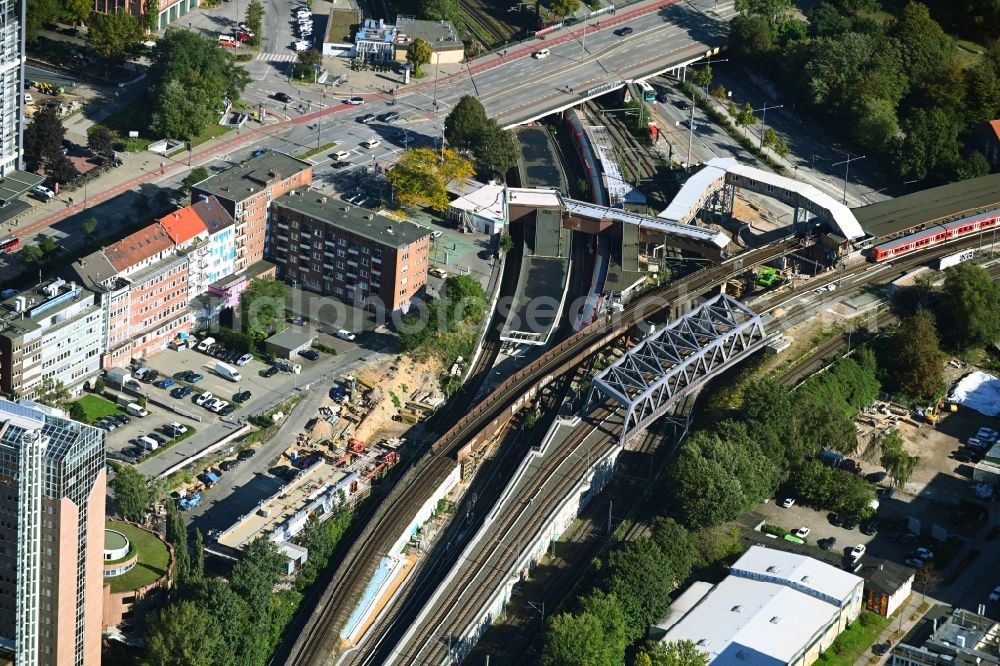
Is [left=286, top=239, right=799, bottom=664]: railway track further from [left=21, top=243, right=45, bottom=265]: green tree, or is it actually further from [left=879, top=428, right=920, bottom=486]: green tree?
[left=21, top=243, right=45, bottom=265]: green tree

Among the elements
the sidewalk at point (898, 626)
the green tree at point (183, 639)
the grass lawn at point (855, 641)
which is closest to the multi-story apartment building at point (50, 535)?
the green tree at point (183, 639)

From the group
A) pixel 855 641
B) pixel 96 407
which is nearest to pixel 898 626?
pixel 855 641

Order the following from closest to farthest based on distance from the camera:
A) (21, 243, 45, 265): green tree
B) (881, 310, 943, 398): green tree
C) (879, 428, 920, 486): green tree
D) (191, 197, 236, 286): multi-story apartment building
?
(879, 428, 920, 486): green tree, (881, 310, 943, 398): green tree, (21, 243, 45, 265): green tree, (191, 197, 236, 286): multi-story apartment building

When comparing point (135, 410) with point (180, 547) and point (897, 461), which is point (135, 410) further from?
point (897, 461)

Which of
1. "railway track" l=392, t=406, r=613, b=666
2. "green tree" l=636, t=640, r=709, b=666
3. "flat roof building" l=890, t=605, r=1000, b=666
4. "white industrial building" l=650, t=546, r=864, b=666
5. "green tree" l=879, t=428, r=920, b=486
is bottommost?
"railway track" l=392, t=406, r=613, b=666

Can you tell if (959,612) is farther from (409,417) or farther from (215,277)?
(215,277)

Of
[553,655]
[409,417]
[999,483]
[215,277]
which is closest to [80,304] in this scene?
[215,277]

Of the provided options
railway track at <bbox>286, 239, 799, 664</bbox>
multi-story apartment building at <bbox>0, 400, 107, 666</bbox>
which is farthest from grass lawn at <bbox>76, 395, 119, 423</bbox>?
multi-story apartment building at <bbox>0, 400, 107, 666</bbox>

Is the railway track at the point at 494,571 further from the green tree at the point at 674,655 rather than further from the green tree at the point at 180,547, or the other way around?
the green tree at the point at 180,547
